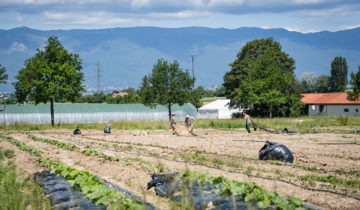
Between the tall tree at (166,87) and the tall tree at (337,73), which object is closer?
the tall tree at (166,87)

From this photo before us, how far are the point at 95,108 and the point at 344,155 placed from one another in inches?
1590

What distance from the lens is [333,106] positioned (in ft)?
211

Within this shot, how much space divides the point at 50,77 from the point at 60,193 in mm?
29613

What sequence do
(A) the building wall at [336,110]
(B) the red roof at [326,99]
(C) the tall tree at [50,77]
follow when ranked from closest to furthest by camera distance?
(C) the tall tree at [50,77] < (A) the building wall at [336,110] < (B) the red roof at [326,99]

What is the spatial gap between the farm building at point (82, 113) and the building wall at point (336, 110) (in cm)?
2043

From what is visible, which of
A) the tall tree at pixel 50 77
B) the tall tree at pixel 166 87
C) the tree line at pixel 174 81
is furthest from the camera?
the tall tree at pixel 166 87

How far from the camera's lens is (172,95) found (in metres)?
44.8

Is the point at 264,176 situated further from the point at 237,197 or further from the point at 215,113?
the point at 215,113

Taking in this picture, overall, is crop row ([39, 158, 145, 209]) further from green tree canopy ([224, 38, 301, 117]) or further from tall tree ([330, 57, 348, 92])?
tall tree ([330, 57, 348, 92])

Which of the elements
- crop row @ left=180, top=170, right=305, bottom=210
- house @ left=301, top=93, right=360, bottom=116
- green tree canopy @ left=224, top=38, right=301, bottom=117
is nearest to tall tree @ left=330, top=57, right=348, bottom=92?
house @ left=301, top=93, right=360, bottom=116

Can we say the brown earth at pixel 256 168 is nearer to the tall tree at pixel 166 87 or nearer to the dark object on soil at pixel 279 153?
the dark object on soil at pixel 279 153

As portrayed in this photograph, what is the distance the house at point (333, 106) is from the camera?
202 ft

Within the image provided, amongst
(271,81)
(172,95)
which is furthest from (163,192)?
(271,81)

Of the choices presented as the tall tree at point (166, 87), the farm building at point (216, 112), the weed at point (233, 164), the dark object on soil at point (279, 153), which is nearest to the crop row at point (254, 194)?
the weed at point (233, 164)
